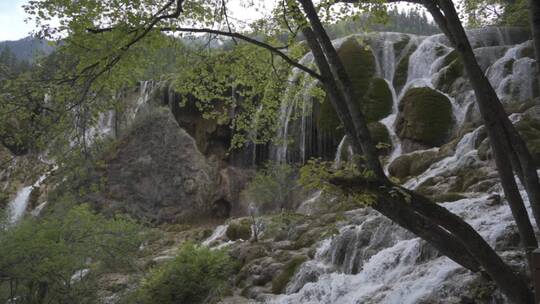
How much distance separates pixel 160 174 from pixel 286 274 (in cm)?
1829

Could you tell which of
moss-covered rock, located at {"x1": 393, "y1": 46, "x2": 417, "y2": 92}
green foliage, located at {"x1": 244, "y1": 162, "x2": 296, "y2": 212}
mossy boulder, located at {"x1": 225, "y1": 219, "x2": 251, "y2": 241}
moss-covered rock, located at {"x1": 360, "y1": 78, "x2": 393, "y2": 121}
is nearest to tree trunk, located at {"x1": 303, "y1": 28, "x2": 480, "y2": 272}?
mossy boulder, located at {"x1": 225, "y1": 219, "x2": 251, "y2": 241}

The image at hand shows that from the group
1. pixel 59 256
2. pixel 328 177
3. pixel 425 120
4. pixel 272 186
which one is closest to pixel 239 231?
pixel 272 186

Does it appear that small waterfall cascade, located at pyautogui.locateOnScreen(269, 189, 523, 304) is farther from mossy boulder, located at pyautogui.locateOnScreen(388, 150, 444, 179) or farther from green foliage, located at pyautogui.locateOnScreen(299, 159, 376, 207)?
mossy boulder, located at pyautogui.locateOnScreen(388, 150, 444, 179)

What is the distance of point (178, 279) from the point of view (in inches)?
506

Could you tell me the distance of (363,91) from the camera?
26.5m

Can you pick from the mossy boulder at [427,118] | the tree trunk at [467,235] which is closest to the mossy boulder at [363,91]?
the mossy boulder at [427,118]

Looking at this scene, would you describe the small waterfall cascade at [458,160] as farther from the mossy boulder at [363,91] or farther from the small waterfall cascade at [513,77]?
the mossy boulder at [363,91]

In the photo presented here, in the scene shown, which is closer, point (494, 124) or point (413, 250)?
point (494, 124)

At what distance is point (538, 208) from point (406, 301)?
3250mm

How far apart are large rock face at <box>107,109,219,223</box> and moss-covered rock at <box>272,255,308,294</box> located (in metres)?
16.6

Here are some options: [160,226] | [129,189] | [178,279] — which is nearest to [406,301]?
[178,279]

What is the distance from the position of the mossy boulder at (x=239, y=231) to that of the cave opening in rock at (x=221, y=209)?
336 inches

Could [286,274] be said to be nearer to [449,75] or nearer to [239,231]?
[239,231]

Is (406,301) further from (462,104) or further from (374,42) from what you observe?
(374,42)
